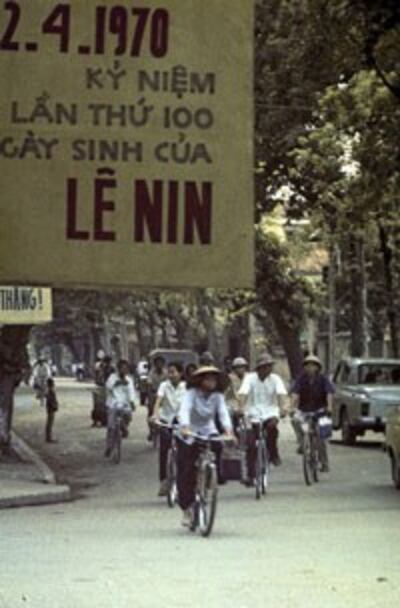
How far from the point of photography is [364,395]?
2794 cm

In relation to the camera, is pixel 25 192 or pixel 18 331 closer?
pixel 25 192

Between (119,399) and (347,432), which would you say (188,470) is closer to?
(119,399)

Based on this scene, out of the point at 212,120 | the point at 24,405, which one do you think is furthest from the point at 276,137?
the point at 24,405

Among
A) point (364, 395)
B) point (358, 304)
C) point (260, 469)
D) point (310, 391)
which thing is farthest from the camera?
point (358, 304)

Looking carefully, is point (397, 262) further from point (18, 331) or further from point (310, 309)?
point (18, 331)

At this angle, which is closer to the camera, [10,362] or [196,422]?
[196,422]

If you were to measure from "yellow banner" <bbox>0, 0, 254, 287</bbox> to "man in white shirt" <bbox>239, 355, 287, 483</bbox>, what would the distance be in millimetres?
12919

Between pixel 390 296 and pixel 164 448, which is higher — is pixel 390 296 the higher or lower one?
the higher one

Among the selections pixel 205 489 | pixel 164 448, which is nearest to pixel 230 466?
pixel 205 489

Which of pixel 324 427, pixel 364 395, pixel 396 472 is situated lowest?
Answer: pixel 396 472

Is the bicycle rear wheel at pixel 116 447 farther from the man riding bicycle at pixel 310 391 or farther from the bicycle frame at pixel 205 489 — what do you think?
the bicycle frame at pixel 205 489

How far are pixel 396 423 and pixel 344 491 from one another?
116 cm

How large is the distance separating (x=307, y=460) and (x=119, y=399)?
5343mm

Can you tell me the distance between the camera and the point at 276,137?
2477cm
